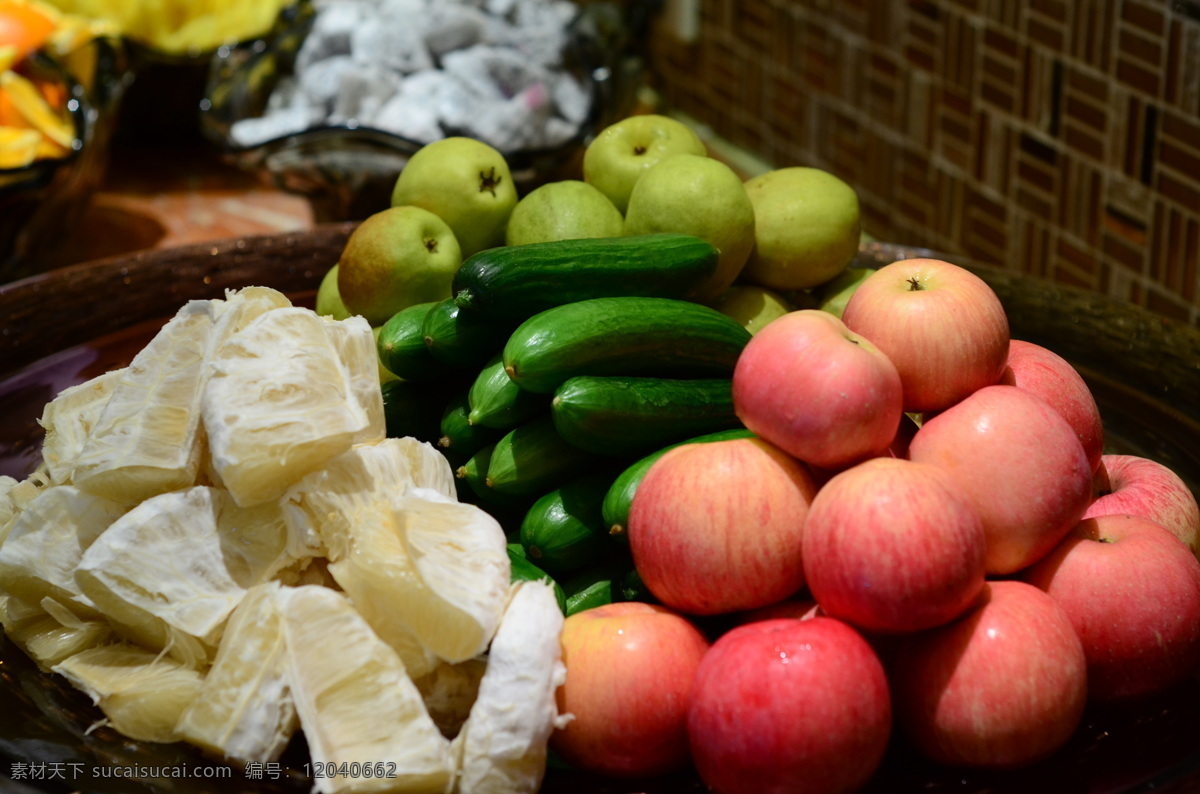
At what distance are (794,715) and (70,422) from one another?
50 centimetres

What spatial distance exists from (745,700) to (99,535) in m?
0.40

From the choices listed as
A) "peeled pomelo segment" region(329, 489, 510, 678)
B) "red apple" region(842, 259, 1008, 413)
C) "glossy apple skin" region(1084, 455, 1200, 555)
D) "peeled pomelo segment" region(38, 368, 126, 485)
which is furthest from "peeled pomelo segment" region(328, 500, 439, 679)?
"glossy apple skin" region(1084, 455, 1200, 555)

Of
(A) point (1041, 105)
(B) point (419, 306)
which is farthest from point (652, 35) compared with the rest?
(B) point (419, 306)

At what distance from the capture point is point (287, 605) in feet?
1.94

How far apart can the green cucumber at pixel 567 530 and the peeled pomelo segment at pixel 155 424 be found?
21cm

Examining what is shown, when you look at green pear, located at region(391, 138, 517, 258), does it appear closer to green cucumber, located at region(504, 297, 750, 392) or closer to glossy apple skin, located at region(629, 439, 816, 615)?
green cucumber, located at region(504, 297, 750, 392)

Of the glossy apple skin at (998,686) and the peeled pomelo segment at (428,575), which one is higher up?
the peeled pomelo segment at (428,575)

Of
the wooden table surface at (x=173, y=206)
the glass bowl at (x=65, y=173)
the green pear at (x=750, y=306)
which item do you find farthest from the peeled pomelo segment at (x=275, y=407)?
the wooden table surface at (x=173, y=206)

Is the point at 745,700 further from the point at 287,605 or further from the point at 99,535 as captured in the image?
the point at 99,535

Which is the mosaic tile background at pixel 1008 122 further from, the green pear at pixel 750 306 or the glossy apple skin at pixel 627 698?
the glossy apple skin at pixel 627 698

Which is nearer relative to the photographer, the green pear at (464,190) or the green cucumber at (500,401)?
the green cucumber at (500,401)

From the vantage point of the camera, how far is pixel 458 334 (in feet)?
2.58

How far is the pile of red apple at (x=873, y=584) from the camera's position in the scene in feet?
1.85

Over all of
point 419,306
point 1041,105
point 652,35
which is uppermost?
point 419,306
